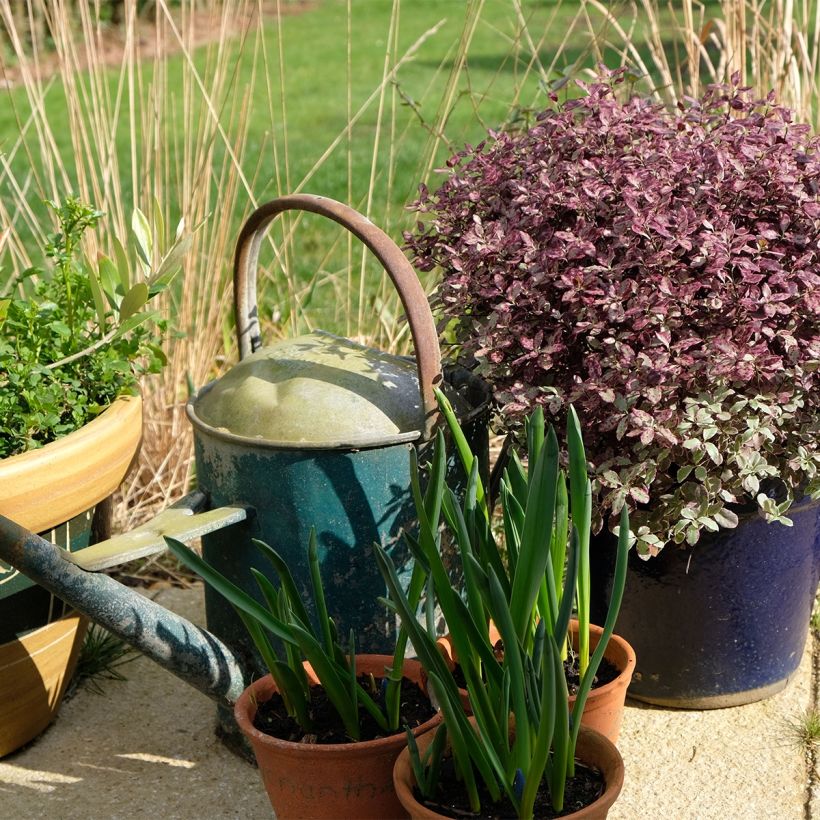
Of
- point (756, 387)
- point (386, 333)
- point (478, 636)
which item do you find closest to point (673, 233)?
point (756, 387)

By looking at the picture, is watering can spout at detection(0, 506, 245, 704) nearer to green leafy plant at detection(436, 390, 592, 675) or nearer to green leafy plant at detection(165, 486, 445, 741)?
green leafy plant at detection(165, 486, 445, 741)

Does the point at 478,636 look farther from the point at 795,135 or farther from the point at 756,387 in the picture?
the point at 795,135

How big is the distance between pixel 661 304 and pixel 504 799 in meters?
0.84

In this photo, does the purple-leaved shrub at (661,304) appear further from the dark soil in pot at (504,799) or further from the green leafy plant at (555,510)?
the dark soil in pot at (504,799)

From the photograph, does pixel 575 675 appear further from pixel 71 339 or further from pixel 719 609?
pixel 71 339

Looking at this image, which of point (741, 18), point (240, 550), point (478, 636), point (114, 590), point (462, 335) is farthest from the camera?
point (741, 18)

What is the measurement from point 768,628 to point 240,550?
1.05m

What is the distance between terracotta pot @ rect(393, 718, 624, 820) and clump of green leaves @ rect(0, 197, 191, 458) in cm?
92

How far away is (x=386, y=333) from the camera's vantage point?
3.58 m

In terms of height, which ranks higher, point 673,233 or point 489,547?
point 673,233

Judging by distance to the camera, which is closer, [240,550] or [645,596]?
[240,550]

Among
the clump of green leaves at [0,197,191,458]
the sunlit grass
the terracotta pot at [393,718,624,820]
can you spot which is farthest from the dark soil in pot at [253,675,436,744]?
the sunlit grass

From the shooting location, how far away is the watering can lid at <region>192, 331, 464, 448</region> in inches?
76.0

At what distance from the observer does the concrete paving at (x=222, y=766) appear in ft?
6.64
